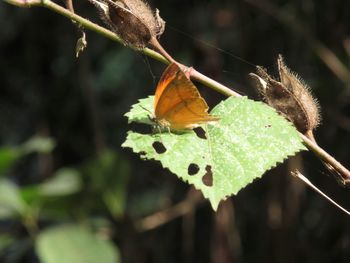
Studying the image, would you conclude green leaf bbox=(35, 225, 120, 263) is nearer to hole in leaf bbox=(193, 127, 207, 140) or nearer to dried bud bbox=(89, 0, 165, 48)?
hole in leaf bbox=(193, 127, 207, 140)

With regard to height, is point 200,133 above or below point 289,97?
below

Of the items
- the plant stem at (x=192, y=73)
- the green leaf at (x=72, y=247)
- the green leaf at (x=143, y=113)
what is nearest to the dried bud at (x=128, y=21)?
the plant stem at (x=192, y=73)

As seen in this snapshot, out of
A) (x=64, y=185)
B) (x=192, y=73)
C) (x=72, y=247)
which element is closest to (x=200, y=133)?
(x=192, y=73)

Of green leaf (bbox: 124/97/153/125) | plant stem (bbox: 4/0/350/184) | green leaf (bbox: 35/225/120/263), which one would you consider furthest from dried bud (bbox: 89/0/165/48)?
green leaf (bbox: 35/225/120/263)

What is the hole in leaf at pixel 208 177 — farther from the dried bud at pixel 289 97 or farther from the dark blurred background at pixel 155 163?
the dark blurred background at pixel 155 163

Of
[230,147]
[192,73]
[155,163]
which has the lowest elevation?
[155,163]

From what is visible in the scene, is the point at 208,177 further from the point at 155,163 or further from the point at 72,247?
the point at 155,163
